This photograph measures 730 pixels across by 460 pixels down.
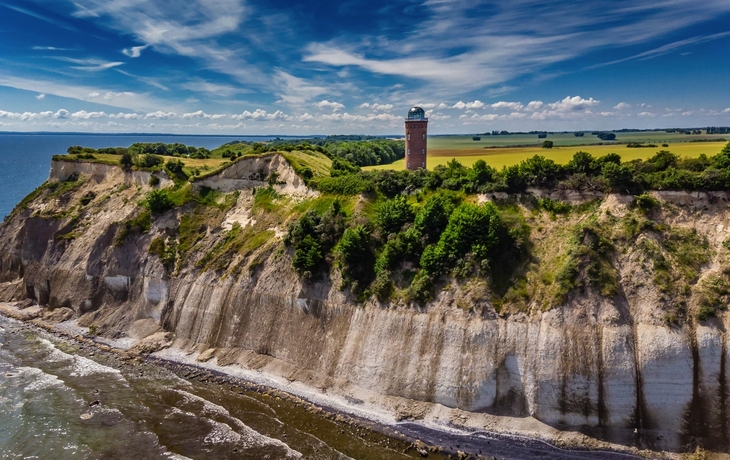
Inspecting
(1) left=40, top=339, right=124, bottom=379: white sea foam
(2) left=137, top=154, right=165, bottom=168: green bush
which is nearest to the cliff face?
(1) left=40, top=339, right=124, bottom=379: white sea foam

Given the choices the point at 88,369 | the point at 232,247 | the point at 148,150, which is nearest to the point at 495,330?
the point at 232,247

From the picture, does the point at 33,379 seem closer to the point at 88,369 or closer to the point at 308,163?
the point at 88,369

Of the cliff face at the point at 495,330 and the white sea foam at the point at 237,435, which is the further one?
the white sea foam at the point at 237,435

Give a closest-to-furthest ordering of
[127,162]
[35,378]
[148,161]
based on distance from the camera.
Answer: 1. [35,378]
2. [148,161]
3. [127,162]

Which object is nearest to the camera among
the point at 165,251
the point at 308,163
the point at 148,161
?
the point at 165,251

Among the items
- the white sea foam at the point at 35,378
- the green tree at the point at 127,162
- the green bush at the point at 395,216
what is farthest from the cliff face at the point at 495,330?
the green tree at the point at 127,162

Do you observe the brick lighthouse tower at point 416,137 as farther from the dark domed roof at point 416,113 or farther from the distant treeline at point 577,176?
the distant treeline at point 577,176

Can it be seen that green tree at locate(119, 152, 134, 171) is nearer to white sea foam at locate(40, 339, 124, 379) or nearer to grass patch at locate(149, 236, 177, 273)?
grass patch at locate(149, 236, 177, 273)
